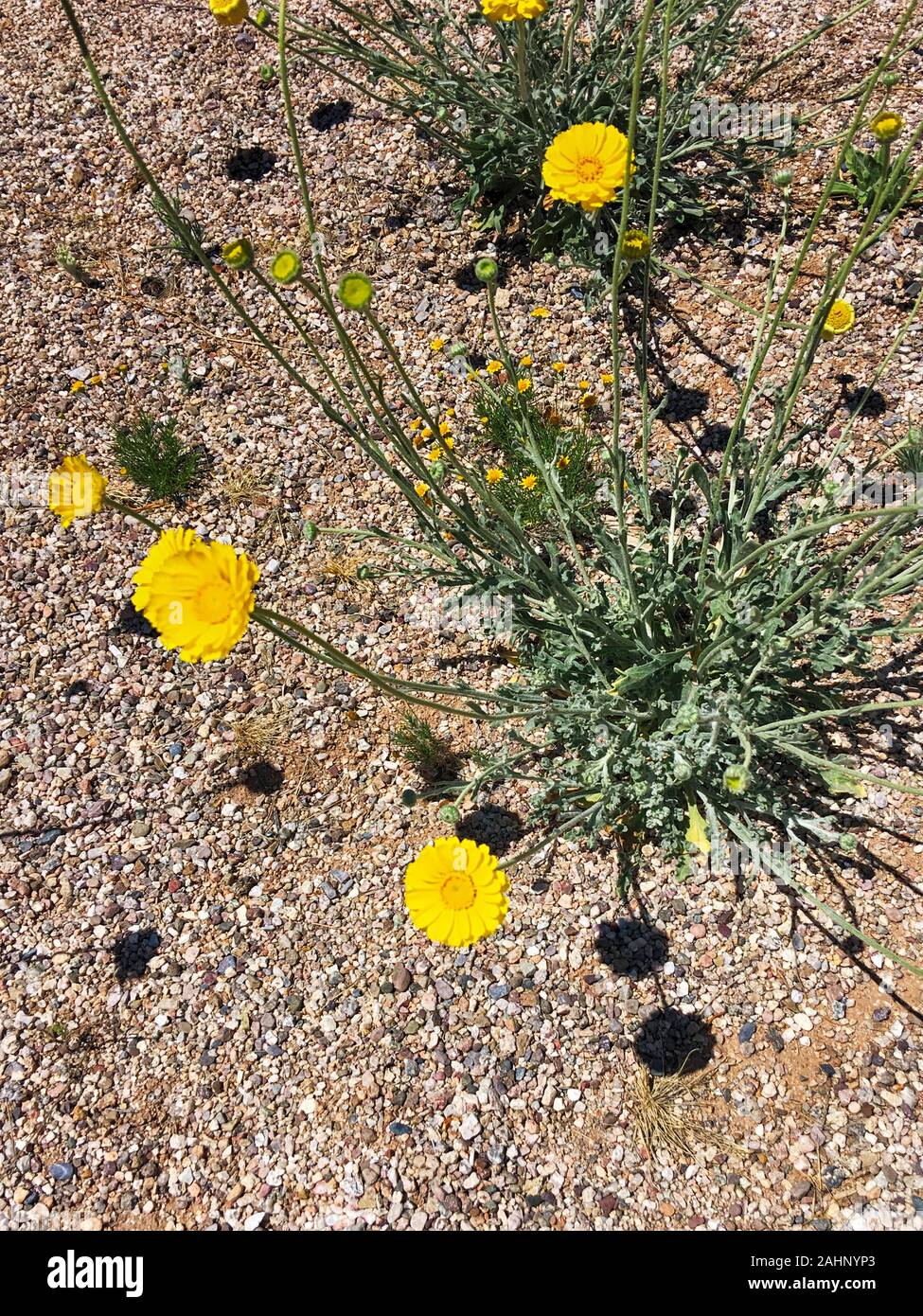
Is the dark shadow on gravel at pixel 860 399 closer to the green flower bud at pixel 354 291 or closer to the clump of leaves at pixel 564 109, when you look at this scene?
the clump of leaves at pixel 564 109

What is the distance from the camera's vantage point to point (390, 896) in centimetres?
264

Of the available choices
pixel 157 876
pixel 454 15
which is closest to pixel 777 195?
Result: pixel 454 15

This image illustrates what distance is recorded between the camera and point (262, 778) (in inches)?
113

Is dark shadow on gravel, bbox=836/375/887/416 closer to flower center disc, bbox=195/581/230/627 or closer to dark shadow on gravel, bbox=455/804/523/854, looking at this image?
dark shadow on gravel, bbox=455/804/523/854

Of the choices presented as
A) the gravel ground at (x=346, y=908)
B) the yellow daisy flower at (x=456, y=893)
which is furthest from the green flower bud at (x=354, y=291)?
the gravel ground at (x=346, y=908)

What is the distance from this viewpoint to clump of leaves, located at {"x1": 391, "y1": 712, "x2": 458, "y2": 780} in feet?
8.96

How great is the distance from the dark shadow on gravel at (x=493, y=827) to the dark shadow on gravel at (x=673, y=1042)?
63cm

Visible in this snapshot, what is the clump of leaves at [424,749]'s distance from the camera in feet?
8.96

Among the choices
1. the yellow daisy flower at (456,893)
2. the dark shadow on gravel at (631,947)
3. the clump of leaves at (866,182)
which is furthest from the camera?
the clump of leaves at (866,182)

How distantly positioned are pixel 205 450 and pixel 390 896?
1884 millimetres

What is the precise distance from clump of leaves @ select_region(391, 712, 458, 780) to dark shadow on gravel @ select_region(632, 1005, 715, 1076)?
0.93 meters

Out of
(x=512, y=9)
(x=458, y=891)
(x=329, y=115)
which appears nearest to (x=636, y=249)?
(x=512, y=9)

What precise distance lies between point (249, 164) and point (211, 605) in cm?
318

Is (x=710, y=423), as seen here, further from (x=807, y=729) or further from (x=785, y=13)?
(x=785, y=13)
